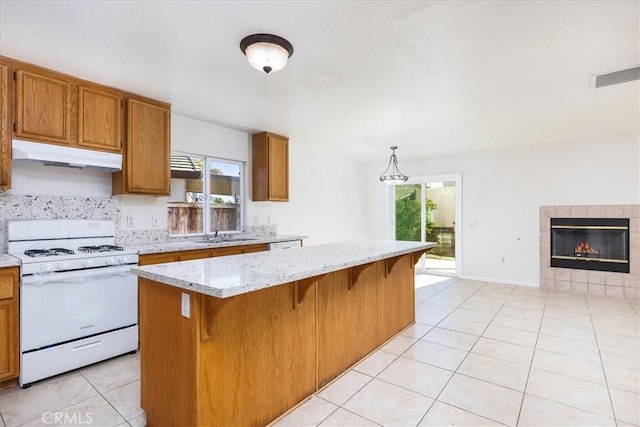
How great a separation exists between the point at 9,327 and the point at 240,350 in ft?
5.83

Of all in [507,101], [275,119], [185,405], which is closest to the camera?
[185,405]

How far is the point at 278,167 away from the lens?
4.71 metres

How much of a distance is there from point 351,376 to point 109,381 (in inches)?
68.7

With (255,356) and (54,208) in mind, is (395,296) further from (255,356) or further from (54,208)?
(54,208)

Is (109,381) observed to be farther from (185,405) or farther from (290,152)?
(290,152)

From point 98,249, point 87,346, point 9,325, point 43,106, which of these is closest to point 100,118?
point 43,106

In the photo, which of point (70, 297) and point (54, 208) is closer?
point (70, 297)

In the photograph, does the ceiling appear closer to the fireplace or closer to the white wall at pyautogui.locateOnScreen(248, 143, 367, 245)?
the white wall at pyautogui.locateOnScreen(248, 143, 367, 245)

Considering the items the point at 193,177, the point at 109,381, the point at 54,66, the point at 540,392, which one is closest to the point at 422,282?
the point at 540,392

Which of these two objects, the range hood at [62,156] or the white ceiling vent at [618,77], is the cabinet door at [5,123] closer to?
the range hood at [62,156]

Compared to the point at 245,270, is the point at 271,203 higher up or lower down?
higher up

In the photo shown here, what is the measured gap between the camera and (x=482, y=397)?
7.10 feet

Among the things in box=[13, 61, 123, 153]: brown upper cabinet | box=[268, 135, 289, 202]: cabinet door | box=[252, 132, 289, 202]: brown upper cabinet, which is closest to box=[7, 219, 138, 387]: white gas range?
box=[13, 61, 123, 153]: brown upper cabinet

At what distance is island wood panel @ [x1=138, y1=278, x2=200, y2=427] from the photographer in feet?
5.10
